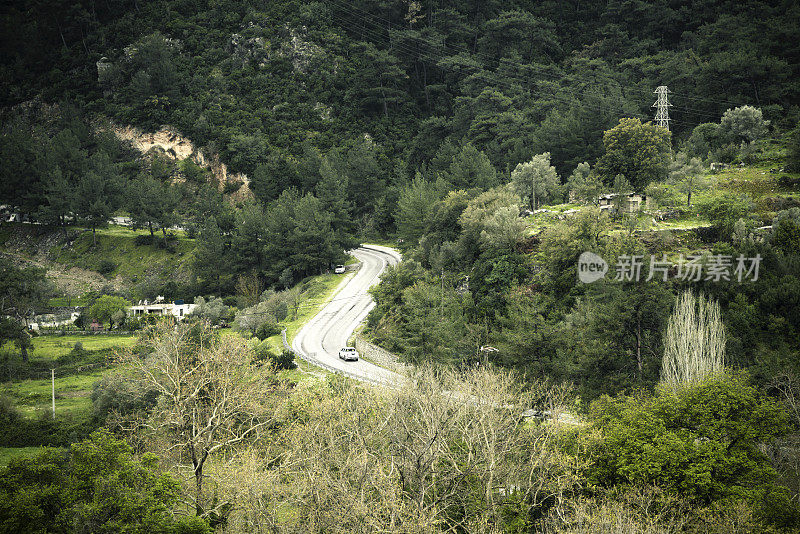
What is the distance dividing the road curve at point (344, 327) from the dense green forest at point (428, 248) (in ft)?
9.19

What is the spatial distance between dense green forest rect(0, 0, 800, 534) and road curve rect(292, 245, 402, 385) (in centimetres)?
280

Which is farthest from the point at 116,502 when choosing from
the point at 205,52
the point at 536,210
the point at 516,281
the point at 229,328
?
the point at 205,52

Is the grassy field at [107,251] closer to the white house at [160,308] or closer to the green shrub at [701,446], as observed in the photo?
the white house at [160,308]

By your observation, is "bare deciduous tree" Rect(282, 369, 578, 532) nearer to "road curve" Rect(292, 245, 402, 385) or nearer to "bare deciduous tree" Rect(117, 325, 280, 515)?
"bare deciduous tree" Rect(117, 325, 280, 515)

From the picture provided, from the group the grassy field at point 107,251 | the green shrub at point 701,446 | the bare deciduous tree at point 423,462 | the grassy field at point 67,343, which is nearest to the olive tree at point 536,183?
the green shrub at point 701,446

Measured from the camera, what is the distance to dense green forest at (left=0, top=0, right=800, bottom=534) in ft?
89.5

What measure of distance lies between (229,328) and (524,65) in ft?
195

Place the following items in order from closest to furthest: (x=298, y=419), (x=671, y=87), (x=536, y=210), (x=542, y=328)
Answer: (x=298, y=419) → (x=542, y=328) → (x=536, y=210) → (x=671, y=87)

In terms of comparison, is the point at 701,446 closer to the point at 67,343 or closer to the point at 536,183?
the point at 536,183

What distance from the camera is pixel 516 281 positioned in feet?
171

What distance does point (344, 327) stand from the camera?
58.6 m

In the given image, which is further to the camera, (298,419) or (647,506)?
(298,419)

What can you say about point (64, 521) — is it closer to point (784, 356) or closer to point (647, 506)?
point (647, 506)

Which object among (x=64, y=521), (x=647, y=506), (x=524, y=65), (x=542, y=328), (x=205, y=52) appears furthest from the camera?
(x=205, y=52)
